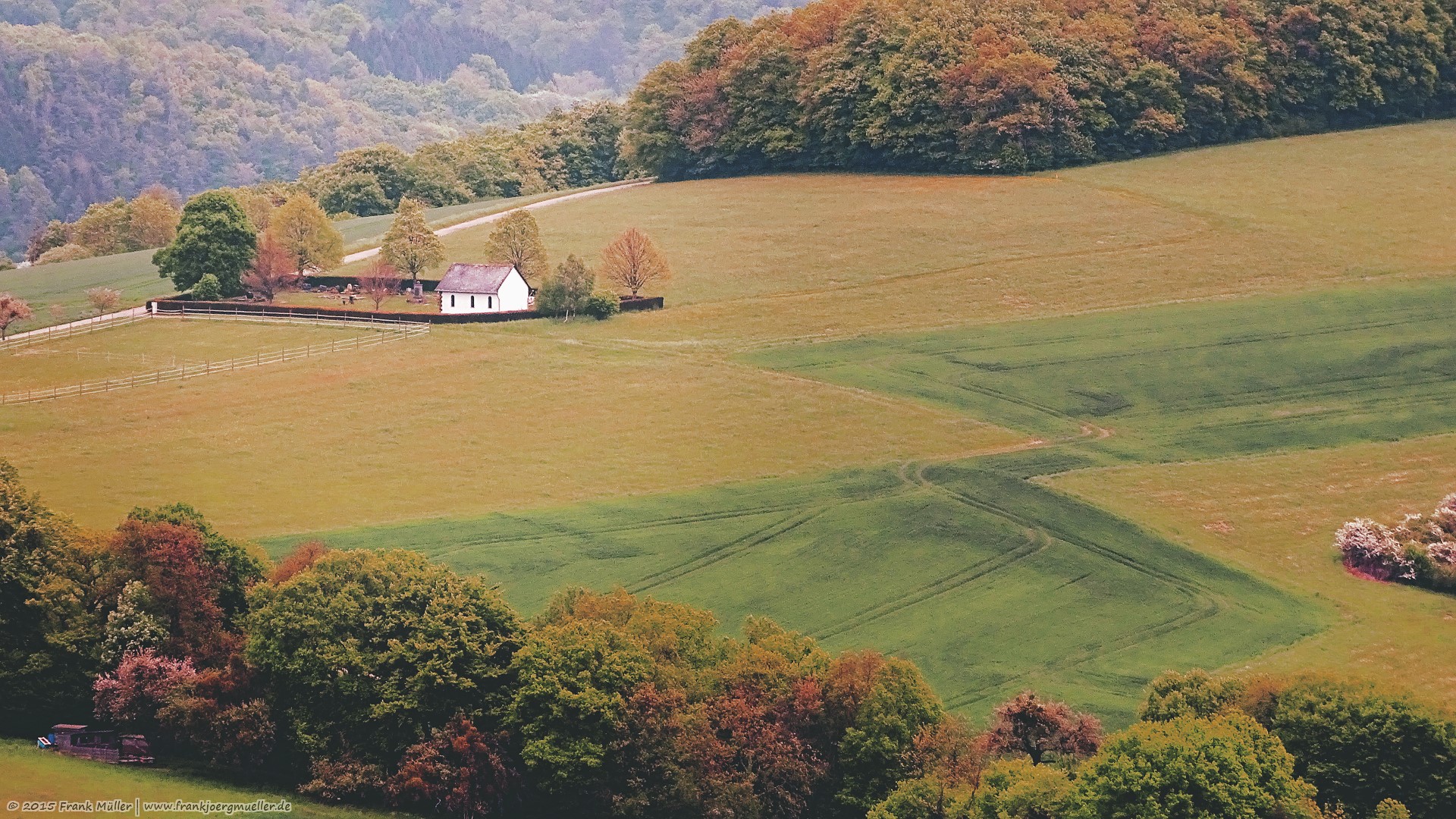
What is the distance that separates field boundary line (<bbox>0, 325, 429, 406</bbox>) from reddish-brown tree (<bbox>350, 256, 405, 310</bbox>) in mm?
5100

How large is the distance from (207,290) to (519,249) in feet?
54.8

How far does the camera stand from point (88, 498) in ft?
217

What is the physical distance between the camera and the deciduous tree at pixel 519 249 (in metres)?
92.6

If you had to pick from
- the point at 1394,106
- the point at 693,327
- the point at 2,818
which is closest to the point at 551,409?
the point at 693,327

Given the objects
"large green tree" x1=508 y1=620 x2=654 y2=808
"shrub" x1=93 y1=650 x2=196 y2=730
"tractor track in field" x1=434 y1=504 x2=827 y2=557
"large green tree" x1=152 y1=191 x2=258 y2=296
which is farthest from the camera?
"large green tree" x1=152 y1=191 x2=258 y2=296

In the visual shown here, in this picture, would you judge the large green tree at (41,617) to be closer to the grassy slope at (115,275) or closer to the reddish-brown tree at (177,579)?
the reddish-brown tree at (177,579)

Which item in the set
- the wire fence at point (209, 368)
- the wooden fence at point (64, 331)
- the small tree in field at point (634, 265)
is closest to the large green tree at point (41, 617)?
the wire fence at point (209, 368)

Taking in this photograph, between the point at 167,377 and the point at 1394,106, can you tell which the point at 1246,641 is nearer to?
the point at 167,377

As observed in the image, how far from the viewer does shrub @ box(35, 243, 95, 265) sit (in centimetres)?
12438

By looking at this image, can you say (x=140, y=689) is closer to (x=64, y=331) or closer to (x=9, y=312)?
(x=64, y=331)

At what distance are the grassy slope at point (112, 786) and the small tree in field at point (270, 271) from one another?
44.9m

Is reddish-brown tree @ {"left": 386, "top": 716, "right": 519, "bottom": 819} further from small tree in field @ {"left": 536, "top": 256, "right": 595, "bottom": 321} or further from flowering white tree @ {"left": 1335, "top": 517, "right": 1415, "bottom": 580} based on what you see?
small tree in field @ {"left": 536, "top": 256, "right": 595, "bottom": 321}

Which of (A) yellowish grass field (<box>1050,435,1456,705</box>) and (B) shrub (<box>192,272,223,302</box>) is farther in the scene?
(B) shrub (<box>192,272,223,302</box>)

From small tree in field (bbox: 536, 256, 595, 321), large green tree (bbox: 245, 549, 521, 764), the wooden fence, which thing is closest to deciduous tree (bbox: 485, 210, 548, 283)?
small tree in field (bbox: 536, 256, 595, 321)
